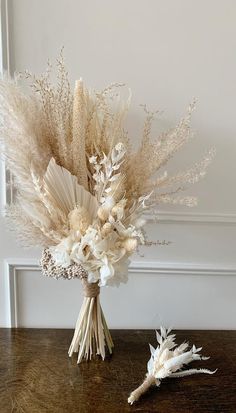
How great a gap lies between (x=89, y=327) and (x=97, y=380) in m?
0.13

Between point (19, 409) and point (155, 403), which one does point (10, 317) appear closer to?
point (19, 409)

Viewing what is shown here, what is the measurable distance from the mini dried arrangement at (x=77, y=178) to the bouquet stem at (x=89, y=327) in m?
0.06

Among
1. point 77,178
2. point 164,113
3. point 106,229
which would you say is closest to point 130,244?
point 106,229

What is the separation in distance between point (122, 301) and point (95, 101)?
2.27 feet

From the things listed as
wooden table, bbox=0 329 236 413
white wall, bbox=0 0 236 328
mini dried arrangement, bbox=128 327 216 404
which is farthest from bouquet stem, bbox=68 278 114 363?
white wall, bbox=0 0 236 328

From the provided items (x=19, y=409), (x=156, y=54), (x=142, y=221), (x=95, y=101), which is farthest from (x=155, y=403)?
(x=156, y=54)

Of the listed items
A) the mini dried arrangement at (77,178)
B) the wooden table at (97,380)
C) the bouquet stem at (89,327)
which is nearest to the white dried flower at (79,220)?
the mini dried arrangement at (77,178)

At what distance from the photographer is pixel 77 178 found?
0.92 metres

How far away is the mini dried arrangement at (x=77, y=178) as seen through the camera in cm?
86

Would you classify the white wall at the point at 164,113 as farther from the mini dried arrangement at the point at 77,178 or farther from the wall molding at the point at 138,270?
the mini dried arrangement at the point at 77,178

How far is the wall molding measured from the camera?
125cm

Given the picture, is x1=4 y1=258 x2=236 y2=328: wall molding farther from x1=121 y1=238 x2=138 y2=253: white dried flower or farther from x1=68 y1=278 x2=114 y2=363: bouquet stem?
x1=121 y1=238 x2=138 y2=253: white dried flower

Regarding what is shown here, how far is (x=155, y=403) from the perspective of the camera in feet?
2.93

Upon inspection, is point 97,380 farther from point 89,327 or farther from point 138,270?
point 138,270
